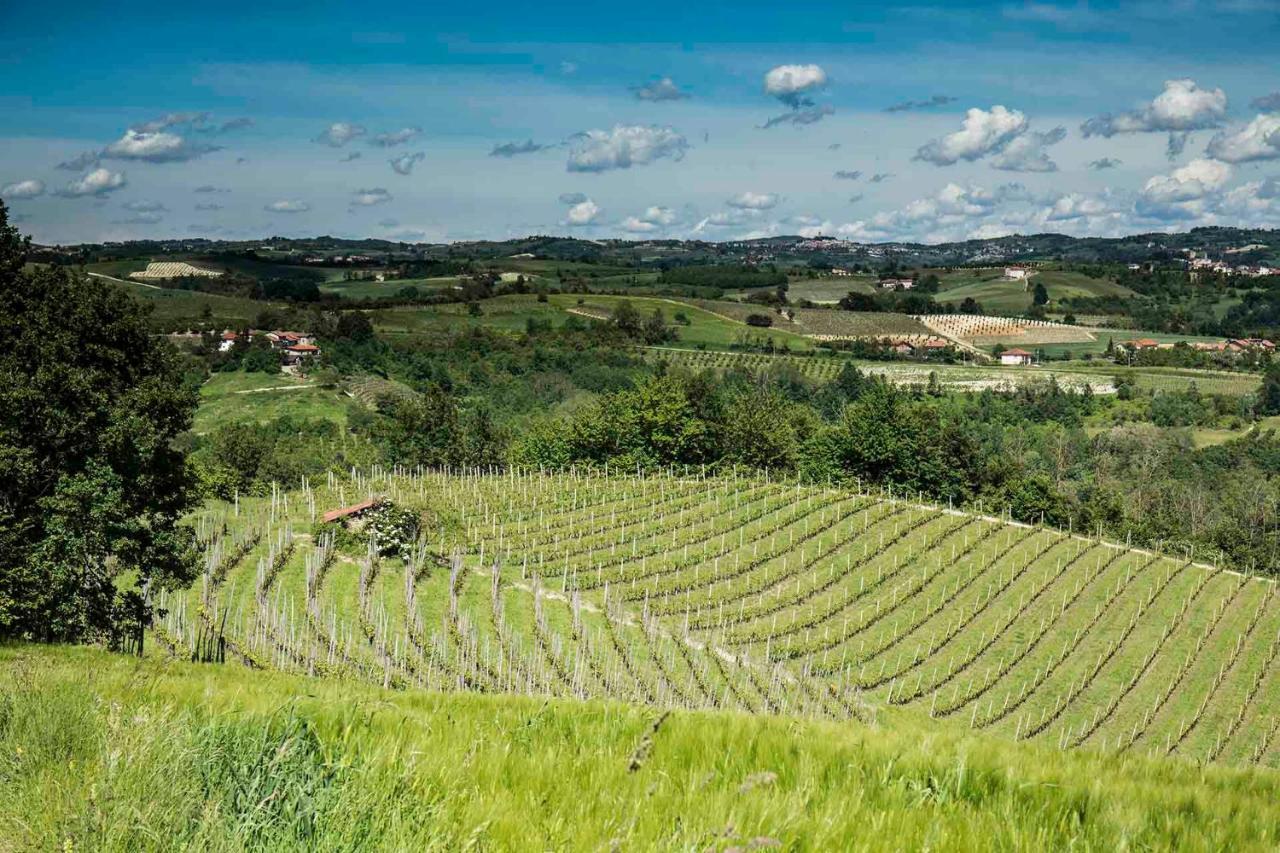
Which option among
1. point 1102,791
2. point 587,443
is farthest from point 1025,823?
point 587,443

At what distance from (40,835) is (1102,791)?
4.02 meters

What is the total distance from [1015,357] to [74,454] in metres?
153

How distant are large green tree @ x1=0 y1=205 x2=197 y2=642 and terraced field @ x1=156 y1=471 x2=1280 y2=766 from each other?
13.1 ft

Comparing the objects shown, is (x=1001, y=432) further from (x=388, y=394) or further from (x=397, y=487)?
(x=397, y=487)

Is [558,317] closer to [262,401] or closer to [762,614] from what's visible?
[262,401]

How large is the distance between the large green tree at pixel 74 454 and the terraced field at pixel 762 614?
3.98m

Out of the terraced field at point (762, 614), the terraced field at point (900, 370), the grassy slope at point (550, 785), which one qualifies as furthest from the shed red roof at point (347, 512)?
the terraced field at point (900, 370)

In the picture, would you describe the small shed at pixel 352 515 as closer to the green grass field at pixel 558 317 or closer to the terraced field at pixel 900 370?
the terraced field at pixel 900 370

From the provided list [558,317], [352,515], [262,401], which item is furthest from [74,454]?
[558,317]

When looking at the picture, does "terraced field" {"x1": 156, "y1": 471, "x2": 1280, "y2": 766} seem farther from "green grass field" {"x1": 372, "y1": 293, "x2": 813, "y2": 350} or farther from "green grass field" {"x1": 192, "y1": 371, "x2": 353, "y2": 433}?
"green grass field" {"x1": 372, "y1": 293, "x2": 813, "y2": 350}

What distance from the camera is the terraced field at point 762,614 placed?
91.1 feet

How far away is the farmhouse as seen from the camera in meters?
152

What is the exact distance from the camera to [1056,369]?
144 meters

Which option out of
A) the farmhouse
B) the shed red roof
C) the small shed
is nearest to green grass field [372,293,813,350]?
the farmhouse
